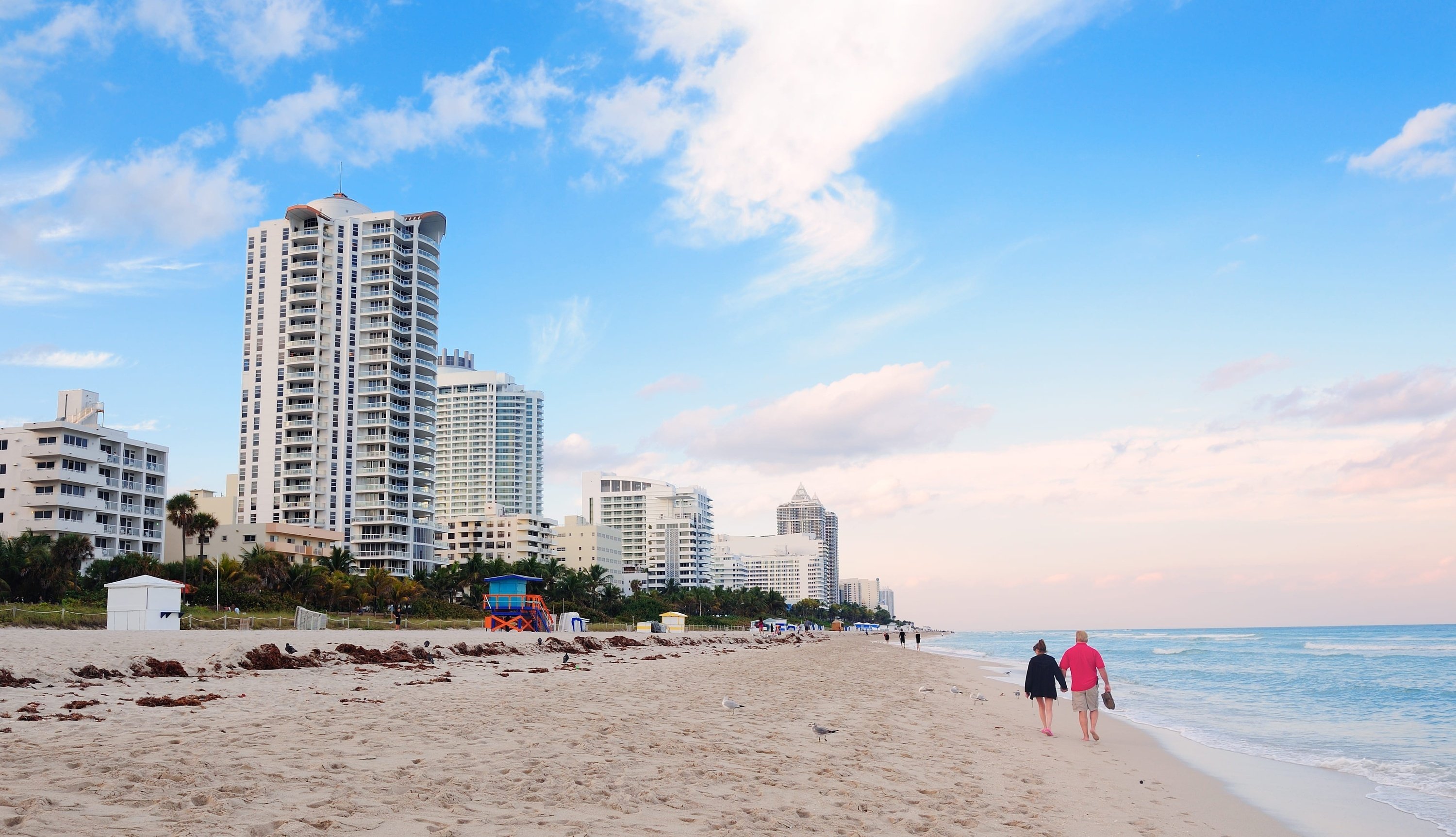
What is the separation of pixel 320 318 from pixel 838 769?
389 ft

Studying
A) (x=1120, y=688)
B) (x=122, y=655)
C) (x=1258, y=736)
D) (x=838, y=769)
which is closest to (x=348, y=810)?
(x=838, y=769)

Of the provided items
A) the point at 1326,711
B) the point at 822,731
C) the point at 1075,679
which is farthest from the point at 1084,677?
the point at 1326,711

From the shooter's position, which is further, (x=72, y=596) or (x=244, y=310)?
(x=244, y=310)

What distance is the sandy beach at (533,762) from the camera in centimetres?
697

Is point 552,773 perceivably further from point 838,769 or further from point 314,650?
point 314,650

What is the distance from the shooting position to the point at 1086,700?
52.4 feet

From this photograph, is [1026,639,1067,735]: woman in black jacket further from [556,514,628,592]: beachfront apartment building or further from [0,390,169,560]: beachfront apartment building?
[556,514,628,592]: beachfront apartment building

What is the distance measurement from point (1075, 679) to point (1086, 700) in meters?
0.43

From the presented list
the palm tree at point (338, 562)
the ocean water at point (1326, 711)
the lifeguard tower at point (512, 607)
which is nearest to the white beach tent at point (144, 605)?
the lifeguard tower at point (512, 607)

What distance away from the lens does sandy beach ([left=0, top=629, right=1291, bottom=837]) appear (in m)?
6.97

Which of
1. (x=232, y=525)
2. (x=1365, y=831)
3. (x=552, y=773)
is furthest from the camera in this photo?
(x=232, y=525)

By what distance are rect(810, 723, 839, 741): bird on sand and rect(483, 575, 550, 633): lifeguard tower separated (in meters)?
42.1

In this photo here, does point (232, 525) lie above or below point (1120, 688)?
above

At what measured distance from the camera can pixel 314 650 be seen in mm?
26141
